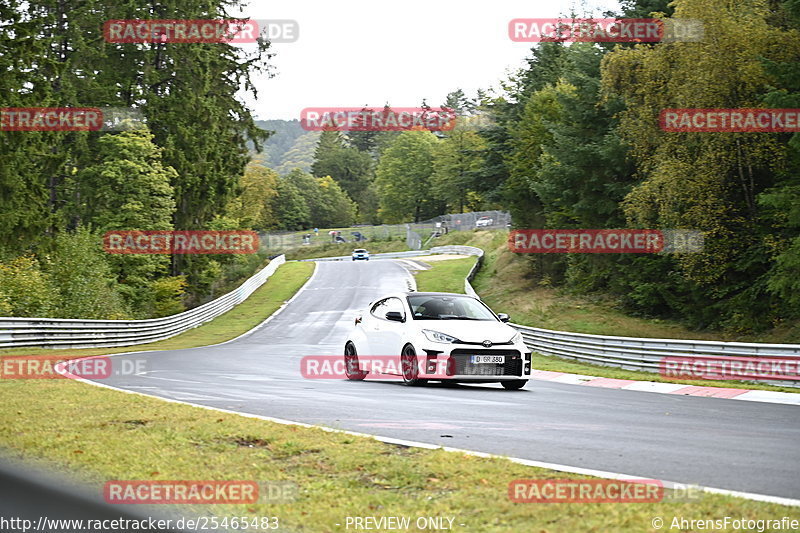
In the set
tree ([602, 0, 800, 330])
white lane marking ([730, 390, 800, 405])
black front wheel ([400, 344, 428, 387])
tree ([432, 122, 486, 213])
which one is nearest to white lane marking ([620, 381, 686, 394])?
white lane marking ([730, 390, 800, 405])

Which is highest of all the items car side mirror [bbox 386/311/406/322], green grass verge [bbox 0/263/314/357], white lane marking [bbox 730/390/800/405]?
car side mirror [bbox 386/311/406/322]

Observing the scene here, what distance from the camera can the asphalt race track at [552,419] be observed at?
23.0ft

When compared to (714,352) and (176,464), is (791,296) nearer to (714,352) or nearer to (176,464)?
(714,352)

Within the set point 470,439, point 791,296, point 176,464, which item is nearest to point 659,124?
point 791,296

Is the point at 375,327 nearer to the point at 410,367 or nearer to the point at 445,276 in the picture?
the point at 410,367

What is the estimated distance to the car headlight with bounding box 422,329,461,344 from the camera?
14420 mm

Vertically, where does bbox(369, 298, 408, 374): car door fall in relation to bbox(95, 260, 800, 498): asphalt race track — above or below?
above

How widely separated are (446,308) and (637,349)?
7.86m

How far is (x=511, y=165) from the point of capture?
59188mm

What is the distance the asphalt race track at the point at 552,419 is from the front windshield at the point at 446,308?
4.05ft

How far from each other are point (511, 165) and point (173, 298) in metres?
23.9

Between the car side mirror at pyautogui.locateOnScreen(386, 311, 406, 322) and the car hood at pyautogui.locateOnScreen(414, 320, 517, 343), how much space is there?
17.3 inches

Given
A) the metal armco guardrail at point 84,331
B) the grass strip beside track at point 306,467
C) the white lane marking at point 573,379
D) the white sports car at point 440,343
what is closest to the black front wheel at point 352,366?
the white sports car at point 440,343

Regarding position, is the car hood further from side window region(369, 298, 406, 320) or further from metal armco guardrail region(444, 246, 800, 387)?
metal armco guardrail region(444, 246, 800, 387)
